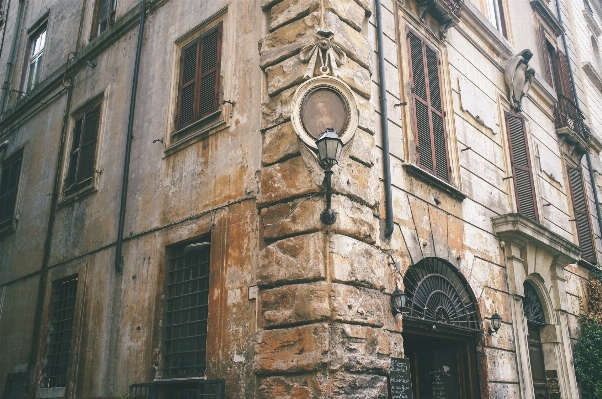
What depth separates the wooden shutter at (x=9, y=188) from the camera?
12758mm

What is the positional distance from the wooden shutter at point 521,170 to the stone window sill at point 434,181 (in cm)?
255

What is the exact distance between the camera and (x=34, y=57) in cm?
1430

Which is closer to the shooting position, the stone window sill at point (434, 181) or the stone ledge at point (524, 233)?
the stone window sill at point (434, 181)

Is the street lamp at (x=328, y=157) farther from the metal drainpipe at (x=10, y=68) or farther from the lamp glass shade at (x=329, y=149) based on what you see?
the metal drainpipe at (x=10, y=68)

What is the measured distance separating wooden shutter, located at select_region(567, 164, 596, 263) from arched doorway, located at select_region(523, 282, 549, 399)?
3498 mm

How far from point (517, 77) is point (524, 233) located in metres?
3.74

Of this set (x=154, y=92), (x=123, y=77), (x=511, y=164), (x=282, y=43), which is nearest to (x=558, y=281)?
(x=511, y=164)

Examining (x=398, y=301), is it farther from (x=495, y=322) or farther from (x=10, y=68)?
(x=10, y=68)

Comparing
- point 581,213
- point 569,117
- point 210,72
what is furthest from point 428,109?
point 569,117

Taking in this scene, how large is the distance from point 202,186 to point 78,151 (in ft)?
13.8

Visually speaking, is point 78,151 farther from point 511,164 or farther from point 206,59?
point 511,164

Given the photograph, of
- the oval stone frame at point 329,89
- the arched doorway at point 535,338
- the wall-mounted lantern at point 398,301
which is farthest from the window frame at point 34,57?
the arched doorway at point 535,338

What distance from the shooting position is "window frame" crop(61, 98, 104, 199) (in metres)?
10.4

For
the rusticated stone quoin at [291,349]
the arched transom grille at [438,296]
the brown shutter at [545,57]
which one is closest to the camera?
the rusticated stone quoin at [291,349]
